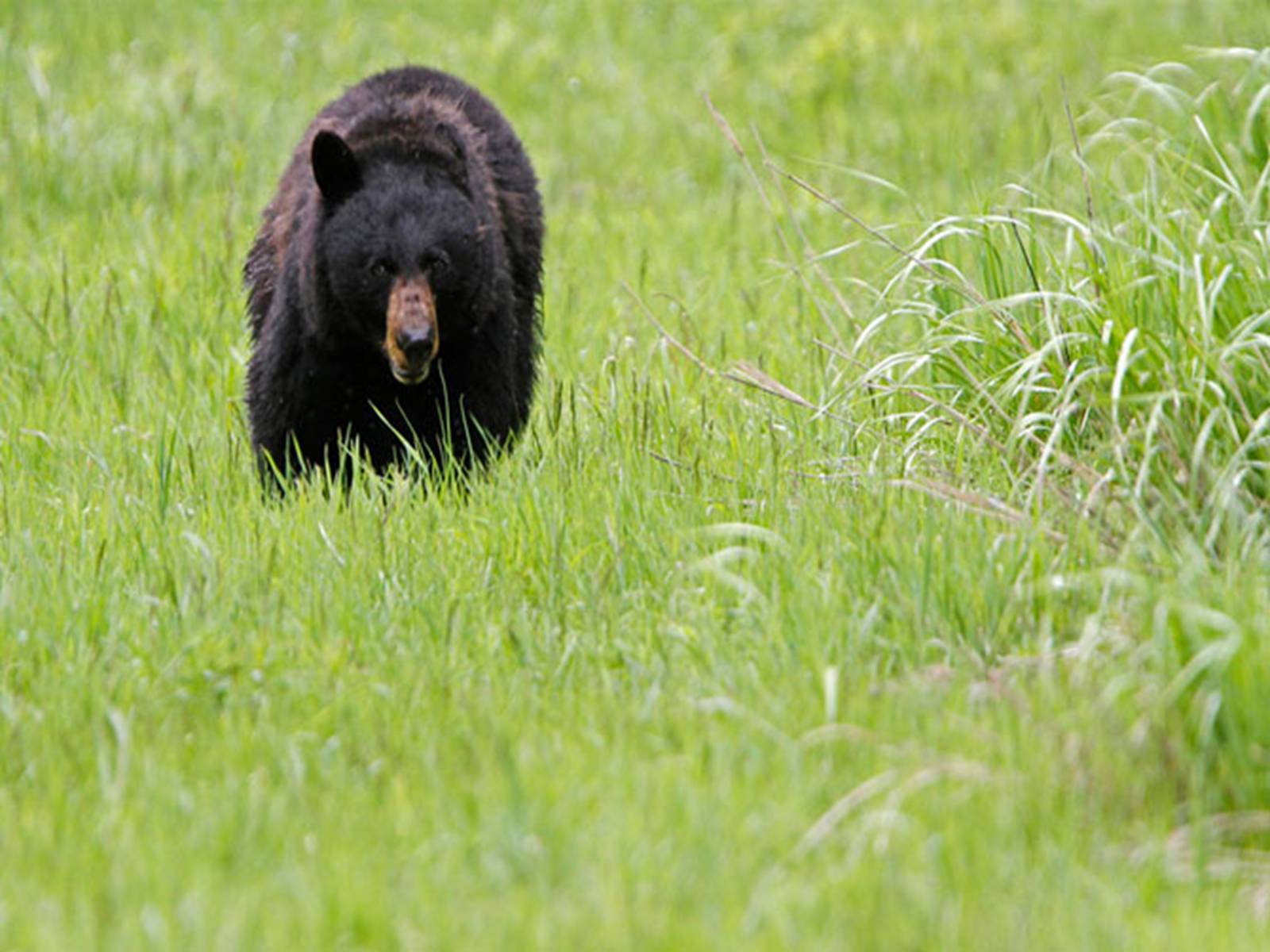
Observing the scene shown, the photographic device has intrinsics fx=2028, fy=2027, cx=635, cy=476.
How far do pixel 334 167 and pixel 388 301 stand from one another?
416 millimetres

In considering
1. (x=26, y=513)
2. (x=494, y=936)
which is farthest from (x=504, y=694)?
(x=26, y=513)

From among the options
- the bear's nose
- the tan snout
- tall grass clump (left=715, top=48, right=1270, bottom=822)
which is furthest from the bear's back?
tall grass clump (left=715, top=48, right=1270, bottom=822)

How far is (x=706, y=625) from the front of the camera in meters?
4.10

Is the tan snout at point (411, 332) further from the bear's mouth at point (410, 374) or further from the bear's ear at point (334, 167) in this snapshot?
the bear's ear at point (334, 167)

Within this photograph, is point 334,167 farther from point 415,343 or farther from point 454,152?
point 415,343

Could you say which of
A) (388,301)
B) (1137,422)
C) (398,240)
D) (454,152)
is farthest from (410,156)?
(1137,422)

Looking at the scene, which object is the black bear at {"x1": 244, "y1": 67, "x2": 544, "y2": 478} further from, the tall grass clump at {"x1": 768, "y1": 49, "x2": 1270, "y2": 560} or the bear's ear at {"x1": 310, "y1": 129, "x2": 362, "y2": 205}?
the tall grass clump at {"x1": 768, "y1": 49, "x2": 1270, "y2": 560}

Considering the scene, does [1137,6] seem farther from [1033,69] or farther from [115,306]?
[115,306]

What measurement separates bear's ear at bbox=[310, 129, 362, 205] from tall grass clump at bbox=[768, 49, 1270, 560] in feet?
4.31

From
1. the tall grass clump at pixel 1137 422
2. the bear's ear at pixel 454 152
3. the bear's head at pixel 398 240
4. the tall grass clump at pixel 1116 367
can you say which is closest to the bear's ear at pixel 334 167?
the bear's head at pixel 398 240

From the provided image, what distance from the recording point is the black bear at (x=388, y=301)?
5.51m

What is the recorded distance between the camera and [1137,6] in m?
12.6

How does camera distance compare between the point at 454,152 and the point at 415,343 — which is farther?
the point at 454,152

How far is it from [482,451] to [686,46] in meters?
6.88
